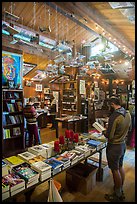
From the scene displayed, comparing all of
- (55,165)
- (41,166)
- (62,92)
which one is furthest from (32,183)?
(62,92)

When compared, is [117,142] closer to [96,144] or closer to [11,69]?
[96,144]

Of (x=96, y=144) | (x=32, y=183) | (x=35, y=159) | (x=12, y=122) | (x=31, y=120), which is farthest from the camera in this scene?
(x=31, y=120)

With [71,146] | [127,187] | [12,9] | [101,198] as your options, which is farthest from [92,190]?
[12,9]

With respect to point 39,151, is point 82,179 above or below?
below

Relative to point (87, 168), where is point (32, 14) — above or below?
above

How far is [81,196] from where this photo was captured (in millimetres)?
2678

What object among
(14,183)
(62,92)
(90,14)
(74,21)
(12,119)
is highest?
(74,21)

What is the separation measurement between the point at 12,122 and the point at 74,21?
13.4 ft

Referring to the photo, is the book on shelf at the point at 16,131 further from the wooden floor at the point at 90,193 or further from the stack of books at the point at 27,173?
the stack of books at the point at 27,173

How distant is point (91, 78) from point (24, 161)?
26.0 feet

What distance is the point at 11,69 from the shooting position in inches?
193

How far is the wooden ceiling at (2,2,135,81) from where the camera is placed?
112 inches

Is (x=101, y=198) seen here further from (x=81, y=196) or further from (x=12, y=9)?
(x=12, y=9)

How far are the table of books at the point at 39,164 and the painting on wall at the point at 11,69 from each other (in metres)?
2.90
